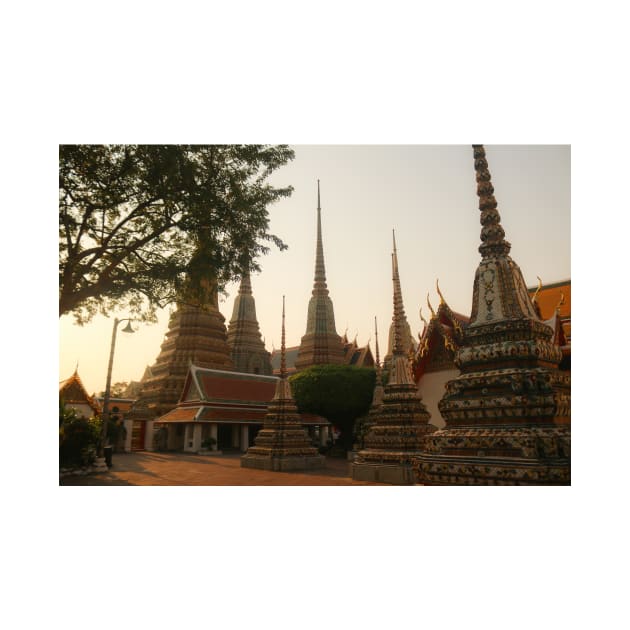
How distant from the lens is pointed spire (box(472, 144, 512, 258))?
5602mm

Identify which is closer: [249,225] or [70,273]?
[70,273]

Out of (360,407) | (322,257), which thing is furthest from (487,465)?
(322,257)

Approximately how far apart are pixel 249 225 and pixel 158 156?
2.22 m

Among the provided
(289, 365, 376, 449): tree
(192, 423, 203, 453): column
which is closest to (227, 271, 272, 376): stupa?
(192, 423, 203, 453): column

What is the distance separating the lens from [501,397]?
16.0ft

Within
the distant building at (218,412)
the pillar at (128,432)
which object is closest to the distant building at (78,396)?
the pillar at (128,432)

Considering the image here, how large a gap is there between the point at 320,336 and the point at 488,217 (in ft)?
83.3

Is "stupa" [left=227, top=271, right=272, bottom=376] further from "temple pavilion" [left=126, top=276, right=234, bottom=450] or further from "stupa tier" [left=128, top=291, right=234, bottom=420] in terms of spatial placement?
"stupa tier" [left=128, top=291, right=234, bottom=420]

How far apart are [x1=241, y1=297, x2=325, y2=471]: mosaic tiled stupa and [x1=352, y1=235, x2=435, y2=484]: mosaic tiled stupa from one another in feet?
12.4

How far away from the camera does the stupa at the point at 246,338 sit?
32.2 meters

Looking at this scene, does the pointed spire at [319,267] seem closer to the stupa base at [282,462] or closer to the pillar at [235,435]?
the pillar at [235,435]

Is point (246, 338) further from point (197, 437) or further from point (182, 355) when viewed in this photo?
point (197, 437)

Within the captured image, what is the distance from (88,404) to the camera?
26.6 meters

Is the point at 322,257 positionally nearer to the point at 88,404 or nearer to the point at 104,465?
the point at 88,404
